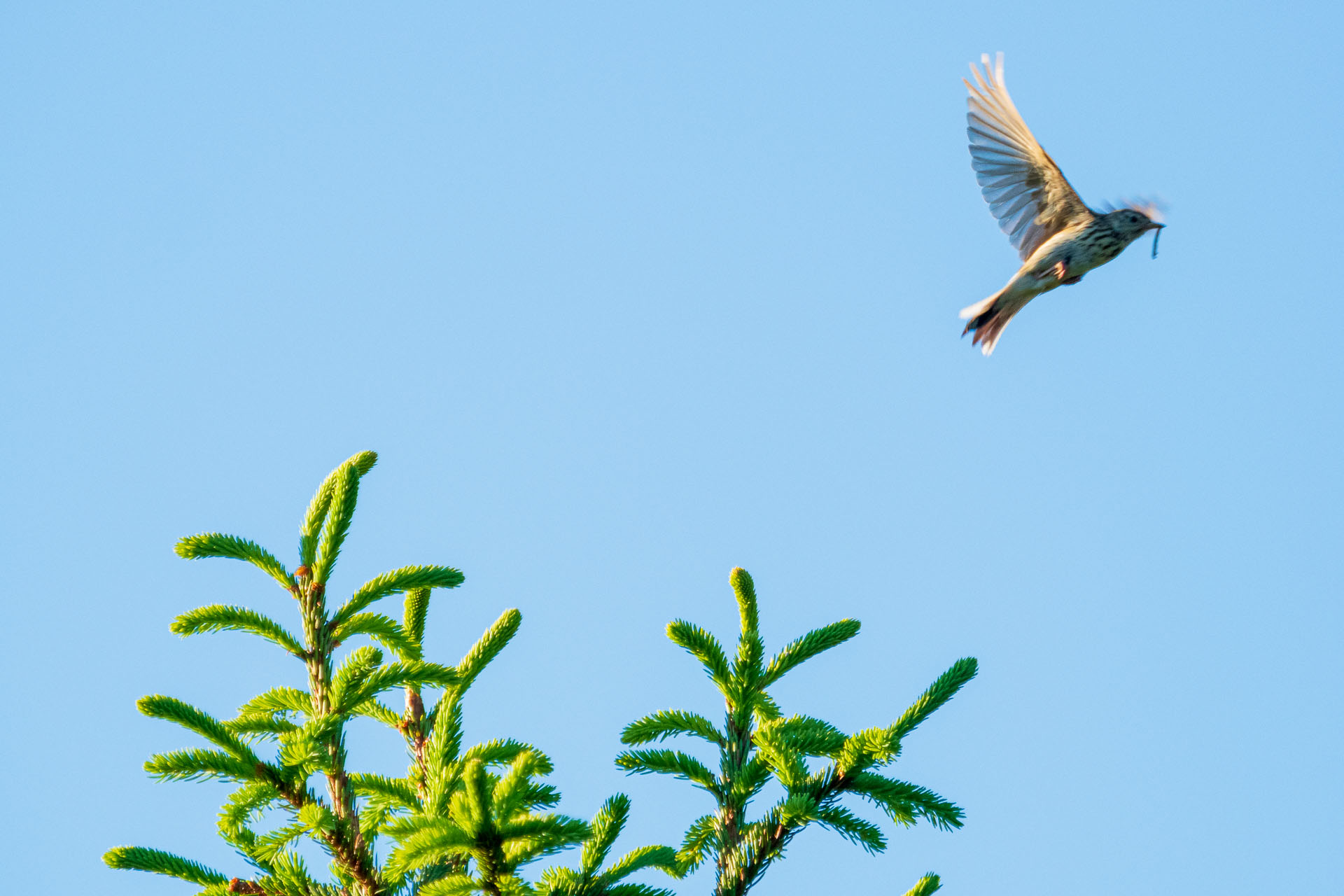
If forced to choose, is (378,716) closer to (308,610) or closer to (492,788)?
(308,610)

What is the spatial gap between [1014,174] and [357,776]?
741cm

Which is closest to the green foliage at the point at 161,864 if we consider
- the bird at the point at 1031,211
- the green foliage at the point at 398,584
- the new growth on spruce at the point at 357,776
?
the new growth on spruce at the point at 357,776

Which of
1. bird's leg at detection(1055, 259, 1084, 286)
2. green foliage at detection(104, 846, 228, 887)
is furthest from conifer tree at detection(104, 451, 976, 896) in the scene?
bird's leg at detection(1055, 259, 1084, 286)

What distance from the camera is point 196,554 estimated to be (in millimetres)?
3281

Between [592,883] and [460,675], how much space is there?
2.50ft

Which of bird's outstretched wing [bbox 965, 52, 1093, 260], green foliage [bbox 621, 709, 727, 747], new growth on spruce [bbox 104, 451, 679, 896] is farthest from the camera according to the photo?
bird's outstretched wing [bbox 965, 52, 1093, 260]

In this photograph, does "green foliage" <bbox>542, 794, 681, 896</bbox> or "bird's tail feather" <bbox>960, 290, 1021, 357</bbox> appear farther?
"bird's tail feather" <bbox>960, 290, 1021, 357</bbox>

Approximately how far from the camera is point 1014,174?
356 inches

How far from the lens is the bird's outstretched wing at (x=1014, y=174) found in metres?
8.70

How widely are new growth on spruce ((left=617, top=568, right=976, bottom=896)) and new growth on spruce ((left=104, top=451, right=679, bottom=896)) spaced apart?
11.0 inches

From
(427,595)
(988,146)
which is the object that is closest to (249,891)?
(427,595)

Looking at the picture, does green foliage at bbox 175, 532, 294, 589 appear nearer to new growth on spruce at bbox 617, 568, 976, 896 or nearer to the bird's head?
new growth on spruce at bbox 617, 568, 976, 896

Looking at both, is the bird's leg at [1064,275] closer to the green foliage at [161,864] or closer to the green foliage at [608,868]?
the green foliage at [608,868]

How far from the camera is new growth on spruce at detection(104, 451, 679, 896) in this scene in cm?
270
